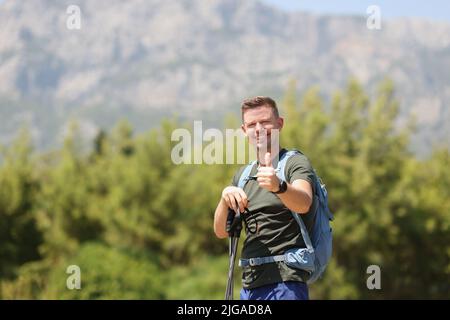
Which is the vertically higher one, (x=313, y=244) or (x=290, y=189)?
(x=290, y=189)

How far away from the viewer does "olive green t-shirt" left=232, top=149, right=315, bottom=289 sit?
320 centimetres

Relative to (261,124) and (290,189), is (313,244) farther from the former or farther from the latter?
(261,124)

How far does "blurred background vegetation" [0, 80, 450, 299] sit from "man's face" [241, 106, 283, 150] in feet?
77.2

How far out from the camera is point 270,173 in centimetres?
288

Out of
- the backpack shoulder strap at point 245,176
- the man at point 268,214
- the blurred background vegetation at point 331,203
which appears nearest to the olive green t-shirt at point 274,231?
the man at point 268,214

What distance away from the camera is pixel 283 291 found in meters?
3.17

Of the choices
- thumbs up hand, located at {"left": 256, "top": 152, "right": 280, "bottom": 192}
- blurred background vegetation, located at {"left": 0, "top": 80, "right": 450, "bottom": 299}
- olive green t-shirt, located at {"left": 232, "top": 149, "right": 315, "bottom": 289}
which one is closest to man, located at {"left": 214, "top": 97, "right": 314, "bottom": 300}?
olive green t-shirt, located at {"left": 232, "top": 149, "right": 315, "bottom": 289}

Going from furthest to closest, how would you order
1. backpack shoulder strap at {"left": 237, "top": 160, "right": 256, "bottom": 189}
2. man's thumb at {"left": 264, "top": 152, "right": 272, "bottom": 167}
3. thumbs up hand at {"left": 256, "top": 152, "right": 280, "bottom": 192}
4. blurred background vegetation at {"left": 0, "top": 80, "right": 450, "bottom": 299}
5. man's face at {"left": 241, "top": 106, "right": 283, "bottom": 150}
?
blurred background vegetation at {"left": 0, "top": 80, "right": 450, "bottom": 299}, backpack shoulder strap at {"left": 237, "top": 160, "right": 256, "bottom": 189}, man's face at {"left": 241, "top": 106, "right": 283, "bottom": 150}, man's thumb at {"left": 264, "top": 152, "right": 272, "bottom": 167}, thumbs up hand at {"left": 256, "top": 152, "right": 280, "bottom": 192}

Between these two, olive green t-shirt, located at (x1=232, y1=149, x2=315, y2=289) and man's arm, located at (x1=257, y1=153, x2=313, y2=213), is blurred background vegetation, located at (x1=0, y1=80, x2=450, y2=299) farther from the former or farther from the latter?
man's arm, located at (x1=257, y1=153, x2=313, y2=213)

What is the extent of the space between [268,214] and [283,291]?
38 centimetres

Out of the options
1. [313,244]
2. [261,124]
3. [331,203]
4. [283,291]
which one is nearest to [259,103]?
[261,124]

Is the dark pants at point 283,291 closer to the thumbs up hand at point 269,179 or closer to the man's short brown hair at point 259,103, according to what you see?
the thumbs up hand at point 269,179

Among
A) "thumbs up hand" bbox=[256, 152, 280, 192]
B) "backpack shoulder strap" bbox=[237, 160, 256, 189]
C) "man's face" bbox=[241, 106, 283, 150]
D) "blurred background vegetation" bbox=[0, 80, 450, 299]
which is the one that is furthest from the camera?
"blurred background vegetation" bbox=[0, 80, 450, 299]

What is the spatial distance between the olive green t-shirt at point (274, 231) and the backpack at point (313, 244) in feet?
0.08
